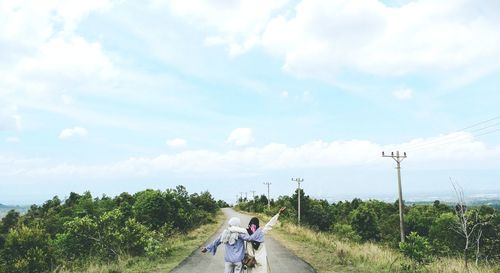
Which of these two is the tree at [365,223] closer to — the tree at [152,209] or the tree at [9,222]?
the tree at [152,209]

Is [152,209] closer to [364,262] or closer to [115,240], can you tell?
[115,240]

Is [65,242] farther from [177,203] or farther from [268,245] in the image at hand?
[268,245]

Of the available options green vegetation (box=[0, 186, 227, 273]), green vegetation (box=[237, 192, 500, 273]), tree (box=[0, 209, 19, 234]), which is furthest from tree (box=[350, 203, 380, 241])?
tree (box=[0, 209, 19, 234])

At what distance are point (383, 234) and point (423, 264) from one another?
59501 millimetres

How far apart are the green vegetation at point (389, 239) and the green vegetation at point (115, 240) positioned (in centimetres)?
570

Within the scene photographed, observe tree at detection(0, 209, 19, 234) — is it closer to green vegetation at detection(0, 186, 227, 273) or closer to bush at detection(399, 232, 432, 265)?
green vegetation at detection(0, 186, 227, 273)

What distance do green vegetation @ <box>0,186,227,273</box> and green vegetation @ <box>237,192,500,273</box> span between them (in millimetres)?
5704

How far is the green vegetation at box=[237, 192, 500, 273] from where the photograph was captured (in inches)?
502

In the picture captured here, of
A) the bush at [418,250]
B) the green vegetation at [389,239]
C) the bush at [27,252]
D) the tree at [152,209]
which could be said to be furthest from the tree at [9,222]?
the bush at [418,250]

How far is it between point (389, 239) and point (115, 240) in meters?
53.2

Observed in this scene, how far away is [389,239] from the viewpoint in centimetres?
6425

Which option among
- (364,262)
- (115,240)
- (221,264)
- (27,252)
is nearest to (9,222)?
(27,252)

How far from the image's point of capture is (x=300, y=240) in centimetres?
2448

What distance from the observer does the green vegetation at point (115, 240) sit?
16.3 metres
